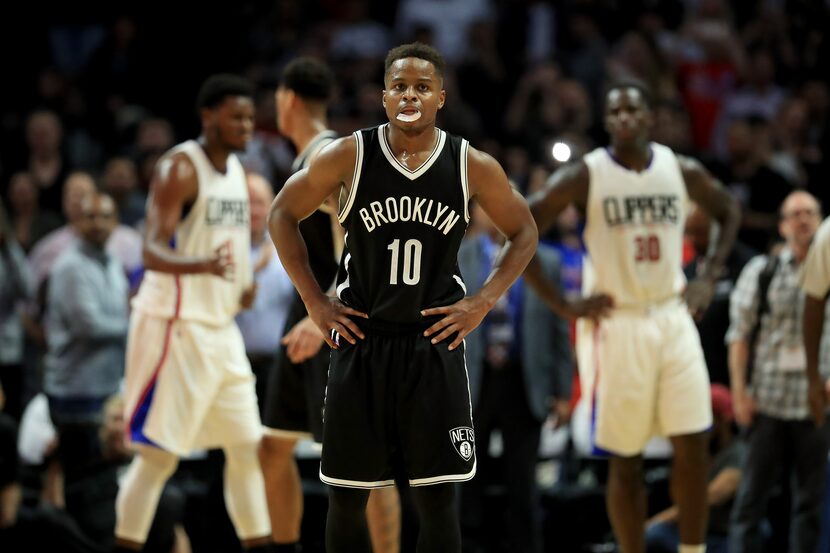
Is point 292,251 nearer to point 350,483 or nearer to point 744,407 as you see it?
point 350,483

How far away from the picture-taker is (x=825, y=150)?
1027cm

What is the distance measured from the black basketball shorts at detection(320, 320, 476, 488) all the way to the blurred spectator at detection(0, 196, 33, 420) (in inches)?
191

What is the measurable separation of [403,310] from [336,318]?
0.82 feet

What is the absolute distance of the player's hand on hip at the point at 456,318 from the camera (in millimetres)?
4734

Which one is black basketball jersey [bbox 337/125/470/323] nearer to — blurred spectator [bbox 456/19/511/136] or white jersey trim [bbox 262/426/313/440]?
white jersey trim [bbox 262/426/313/440]

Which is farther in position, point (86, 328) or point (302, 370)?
point (86, 328)

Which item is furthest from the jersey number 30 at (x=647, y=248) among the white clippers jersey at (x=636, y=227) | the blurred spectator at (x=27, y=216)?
the blurred spectator at (x=27, y=216)

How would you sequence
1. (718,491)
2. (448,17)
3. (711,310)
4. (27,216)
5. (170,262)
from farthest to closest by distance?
(448,17)
(27,216)
(711,310)
(718,491)
(170,262)

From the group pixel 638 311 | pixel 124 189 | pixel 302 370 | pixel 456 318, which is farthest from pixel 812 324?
pixel 124 189

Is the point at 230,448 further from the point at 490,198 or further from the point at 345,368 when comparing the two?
the point at 490,198

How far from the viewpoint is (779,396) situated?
7.43m

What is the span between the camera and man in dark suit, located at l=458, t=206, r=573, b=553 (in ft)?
26.3

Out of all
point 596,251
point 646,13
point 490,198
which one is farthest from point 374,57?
point 490,198

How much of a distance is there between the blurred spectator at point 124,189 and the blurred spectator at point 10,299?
1.22 metres
